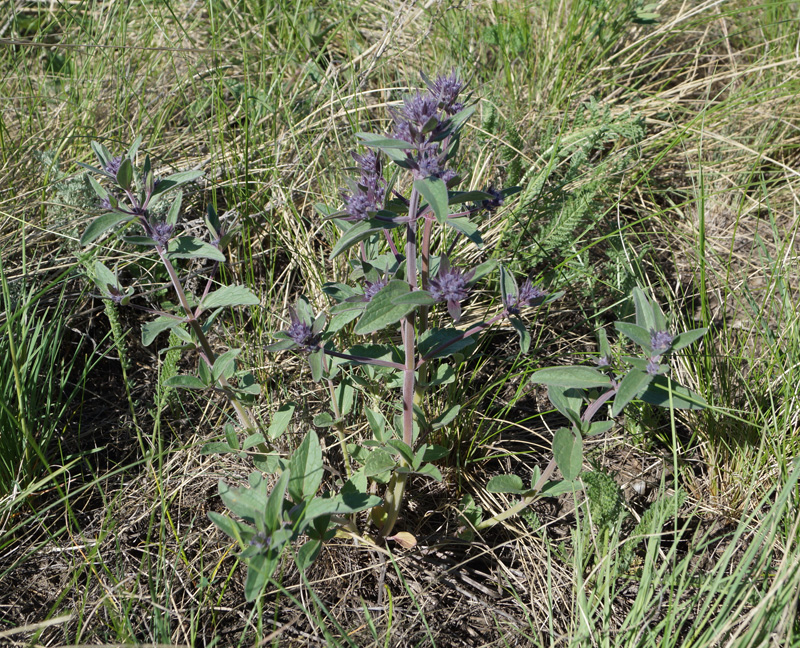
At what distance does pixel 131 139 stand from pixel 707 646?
299cm

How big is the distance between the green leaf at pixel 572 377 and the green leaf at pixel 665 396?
124 mm

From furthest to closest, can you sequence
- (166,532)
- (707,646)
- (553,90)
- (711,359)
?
(553,90), (711,359), (166,532), (707,646)

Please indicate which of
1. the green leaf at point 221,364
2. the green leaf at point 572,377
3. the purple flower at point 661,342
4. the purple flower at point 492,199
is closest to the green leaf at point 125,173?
the green leaf at point 221,364

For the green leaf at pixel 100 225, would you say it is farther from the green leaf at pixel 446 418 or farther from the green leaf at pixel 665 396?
the green leaf at pixel 665 396

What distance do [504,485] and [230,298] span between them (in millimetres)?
929

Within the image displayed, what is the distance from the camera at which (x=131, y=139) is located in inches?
121

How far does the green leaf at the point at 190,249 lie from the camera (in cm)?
183

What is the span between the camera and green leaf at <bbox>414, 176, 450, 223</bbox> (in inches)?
54.3

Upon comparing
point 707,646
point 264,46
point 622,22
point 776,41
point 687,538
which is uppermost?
point 264,46

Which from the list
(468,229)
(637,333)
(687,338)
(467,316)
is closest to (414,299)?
(468,229)

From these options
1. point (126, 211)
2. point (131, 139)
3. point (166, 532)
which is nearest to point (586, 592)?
point (166, 532)

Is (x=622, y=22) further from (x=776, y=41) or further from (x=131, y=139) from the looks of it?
(x=131, y=139)

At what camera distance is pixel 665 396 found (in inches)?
64.9

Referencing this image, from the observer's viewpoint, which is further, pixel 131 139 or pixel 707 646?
pixel 131 139
